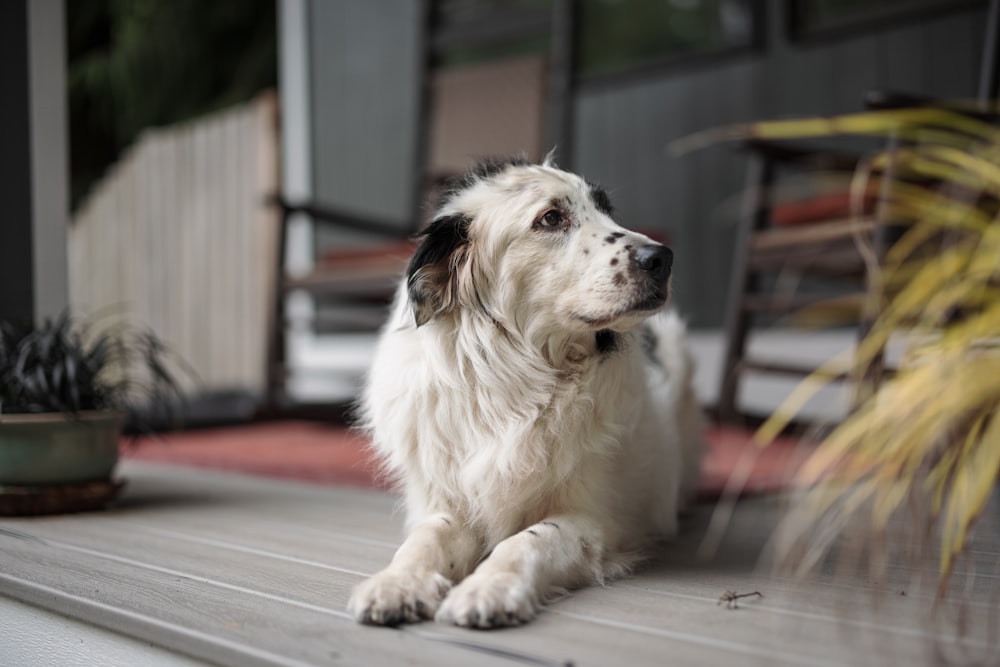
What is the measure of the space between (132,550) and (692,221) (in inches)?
122

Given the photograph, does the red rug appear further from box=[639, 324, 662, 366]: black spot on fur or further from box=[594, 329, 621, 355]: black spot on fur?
box=[594, 329, 621, 355]: black spot on fur

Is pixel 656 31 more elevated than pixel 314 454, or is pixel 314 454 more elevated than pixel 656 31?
pixel 656 31

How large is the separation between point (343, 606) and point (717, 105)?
3.38 metres

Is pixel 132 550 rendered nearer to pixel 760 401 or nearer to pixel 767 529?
pixel 767 529

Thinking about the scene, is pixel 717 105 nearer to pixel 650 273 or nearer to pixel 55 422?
pixel 650 273

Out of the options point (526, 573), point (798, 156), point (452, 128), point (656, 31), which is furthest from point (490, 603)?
point (656, 31)

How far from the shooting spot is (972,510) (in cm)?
79

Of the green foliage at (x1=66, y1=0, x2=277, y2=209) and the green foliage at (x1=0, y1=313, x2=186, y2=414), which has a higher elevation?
the green foliage at (x1=66, y1=0, x2=277, y2=209)

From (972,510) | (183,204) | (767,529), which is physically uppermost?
(183,204)

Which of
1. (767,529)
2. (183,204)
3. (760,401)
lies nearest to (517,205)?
(767,529)

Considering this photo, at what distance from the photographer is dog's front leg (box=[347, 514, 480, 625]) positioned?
108cm

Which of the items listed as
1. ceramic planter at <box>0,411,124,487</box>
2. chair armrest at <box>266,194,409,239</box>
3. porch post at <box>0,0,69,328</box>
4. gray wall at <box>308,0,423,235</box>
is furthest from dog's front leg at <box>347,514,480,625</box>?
gray wall at <box>308,0,423,235</box>

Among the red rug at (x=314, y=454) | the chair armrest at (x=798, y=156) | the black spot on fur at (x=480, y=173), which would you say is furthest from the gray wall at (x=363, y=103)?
the black spot on fur at (x=480, y=173)

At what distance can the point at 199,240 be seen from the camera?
564 centimetres
